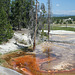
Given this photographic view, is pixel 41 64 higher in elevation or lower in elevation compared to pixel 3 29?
lower

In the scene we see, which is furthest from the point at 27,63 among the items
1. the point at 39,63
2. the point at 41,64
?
the point at 41,64

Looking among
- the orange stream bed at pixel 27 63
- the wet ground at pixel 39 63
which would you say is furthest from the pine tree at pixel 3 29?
the orange stream bed at pixel 27 63

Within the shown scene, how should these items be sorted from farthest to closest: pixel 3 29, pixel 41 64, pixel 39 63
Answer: pixel 3 29 → pixel 39 63 → pixel 41 64

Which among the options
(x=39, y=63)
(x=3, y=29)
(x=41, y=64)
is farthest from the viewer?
(x=3, y=29)

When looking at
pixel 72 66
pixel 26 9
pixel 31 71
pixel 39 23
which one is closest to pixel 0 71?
pixel 31 71

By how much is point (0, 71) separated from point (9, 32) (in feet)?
30.8

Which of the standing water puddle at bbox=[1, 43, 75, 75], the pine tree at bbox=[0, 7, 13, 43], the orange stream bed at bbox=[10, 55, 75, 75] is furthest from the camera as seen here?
the pine tree at bbox=[0, 7, 13, 43]

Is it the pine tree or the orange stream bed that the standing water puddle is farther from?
the pine tree

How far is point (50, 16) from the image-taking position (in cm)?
2620

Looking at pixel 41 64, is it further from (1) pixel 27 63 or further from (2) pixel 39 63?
(1) pixel 27 63

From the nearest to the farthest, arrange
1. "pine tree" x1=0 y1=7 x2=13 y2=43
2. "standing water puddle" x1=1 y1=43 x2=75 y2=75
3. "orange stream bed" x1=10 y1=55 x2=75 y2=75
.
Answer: "standing water puddle" x1=1 y1=43 x2=75 y2=75 → "orange stream bed" x1=10 y1=55 x2=75 y2=75 → "pine tree" x1=0 y1=7 x2=13 y2=43

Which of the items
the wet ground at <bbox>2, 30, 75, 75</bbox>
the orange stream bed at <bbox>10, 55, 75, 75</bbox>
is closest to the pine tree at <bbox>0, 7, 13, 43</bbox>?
the wet ground at <bbox>2, 30, 75, 75</bbox>

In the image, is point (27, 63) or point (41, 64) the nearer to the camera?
point (41, 64)

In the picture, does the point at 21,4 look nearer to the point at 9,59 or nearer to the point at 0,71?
the point at 9,59
